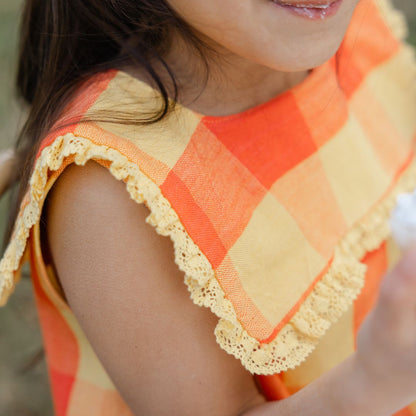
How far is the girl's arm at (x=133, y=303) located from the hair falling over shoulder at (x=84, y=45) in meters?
0.09

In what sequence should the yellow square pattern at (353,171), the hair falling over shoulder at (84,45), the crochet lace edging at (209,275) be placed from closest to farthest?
the crochet lace edging at (209,275) → the hair falling over shoulder at (84,45) → the yellow square pattern at (353,171)

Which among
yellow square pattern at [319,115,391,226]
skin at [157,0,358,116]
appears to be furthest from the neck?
yellow square pattern at [319,115,391,226]

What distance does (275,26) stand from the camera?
2.03 feet

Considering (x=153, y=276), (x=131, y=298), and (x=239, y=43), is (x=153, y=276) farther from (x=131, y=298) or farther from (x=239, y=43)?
(x=239, y=43)

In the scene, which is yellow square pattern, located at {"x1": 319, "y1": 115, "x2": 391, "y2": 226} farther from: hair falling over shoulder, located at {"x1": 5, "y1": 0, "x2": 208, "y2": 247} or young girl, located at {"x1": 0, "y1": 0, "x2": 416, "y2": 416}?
hair falling over shoulder, located at {"x1": 5, "y1": 0, "x2": 208, "y2": 247}

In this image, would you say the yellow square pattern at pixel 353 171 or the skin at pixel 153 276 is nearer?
the skin at pixel 153 276

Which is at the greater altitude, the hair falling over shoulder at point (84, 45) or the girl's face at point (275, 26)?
the girl's face at point (275, 26)

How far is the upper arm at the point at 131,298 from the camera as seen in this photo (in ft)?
2.01

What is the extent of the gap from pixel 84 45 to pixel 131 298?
Result: 0.35 meters

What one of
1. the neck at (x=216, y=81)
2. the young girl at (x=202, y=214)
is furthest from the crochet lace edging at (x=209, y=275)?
the neck at (x=216, y=81)

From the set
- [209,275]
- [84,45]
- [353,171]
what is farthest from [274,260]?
[84,45]

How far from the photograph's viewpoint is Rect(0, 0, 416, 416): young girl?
0.61 m

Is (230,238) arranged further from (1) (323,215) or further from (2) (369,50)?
(2) (369,50)

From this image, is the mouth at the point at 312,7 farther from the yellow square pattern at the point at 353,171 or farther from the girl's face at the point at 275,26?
the yellow square pattern at the point at 353,171
